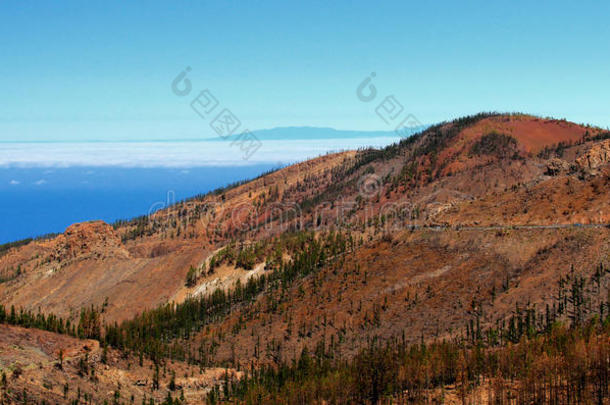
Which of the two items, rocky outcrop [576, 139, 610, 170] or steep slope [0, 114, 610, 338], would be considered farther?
rocky outcrop [576, 139, 610, 170]

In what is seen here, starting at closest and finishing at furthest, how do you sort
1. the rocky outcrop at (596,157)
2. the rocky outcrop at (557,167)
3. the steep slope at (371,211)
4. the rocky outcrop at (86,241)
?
the steep slope at (371,211) < the rocky outcrop at (596,157) < the rocky outcrop at (557,167) < the rocky outcrop at (86,241)

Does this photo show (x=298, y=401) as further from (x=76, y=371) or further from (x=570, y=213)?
(x=570, y=213)

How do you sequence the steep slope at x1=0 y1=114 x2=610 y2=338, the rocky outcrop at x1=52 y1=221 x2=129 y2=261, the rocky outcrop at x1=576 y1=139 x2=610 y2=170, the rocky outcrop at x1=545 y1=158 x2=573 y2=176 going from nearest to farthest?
the steep slope at x1=0 y1=114 x2=610 y2=338 < the rocky outcrop at x1=576 y1=139 x2=610 y2=170 < the rocky outcrop at x1=545 y1=158 x2=573 y2=176 < the rocky outcrop at x1=52 y1=221 x2=129 y2=261

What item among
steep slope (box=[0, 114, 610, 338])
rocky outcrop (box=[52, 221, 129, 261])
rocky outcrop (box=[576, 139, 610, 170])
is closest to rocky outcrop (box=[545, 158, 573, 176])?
steep slope (box=[0, 114, 610, 338])

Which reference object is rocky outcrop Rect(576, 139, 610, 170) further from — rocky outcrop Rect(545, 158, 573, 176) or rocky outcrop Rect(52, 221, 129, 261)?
rocky outcrop Rect(52, 221, 129, 261)

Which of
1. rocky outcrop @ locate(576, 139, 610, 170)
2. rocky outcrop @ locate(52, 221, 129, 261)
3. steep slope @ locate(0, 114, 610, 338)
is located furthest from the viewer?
rocky outcrop @ locate(52, 221, 129, 261)

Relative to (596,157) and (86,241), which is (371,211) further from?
(86,241)

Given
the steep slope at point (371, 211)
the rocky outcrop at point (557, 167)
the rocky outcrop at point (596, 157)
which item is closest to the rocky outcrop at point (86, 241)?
the steep slope at point (371, 211)

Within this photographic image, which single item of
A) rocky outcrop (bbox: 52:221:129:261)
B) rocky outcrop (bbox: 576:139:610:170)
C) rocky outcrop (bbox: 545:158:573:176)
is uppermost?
rocky outcrop (bbox: 545:158:573:176)

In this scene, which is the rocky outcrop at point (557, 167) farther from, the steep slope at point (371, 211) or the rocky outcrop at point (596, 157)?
the rocky outcrop at point (596, 157)

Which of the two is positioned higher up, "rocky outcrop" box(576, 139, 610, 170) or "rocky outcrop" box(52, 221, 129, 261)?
"rocky outcrop" box(576, 139, 610, 170)

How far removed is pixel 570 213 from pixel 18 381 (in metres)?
68.1

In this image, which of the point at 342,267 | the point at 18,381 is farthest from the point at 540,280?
the point at 18,381

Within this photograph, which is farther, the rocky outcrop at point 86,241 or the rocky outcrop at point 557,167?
the rocky outcrop at point 86,241
